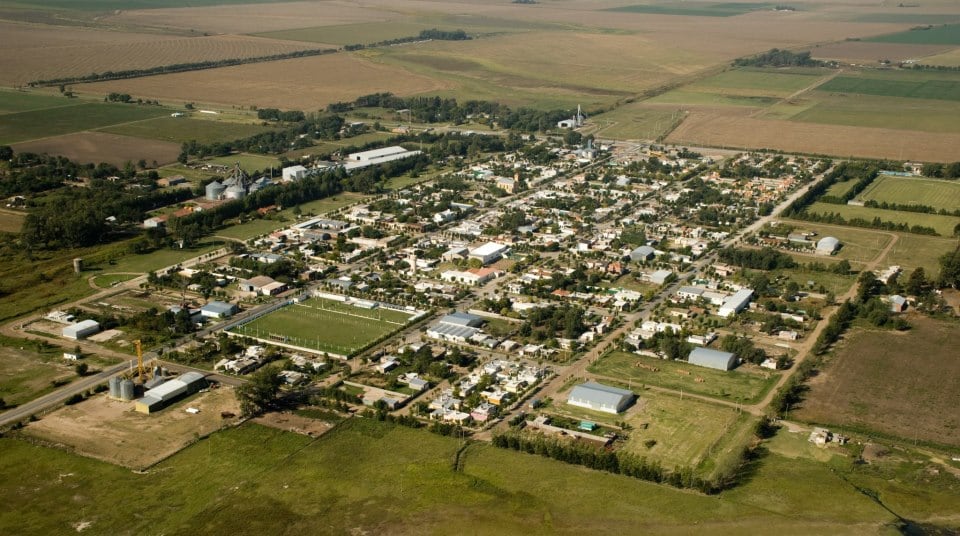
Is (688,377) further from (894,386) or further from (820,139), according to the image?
(820,139)

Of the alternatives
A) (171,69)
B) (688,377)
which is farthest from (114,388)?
(171,69)

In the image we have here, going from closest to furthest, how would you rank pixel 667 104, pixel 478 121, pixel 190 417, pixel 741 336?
1. pixel 190 417
2. pixel 741 336
3. pixel 478 121
4. pixel 667 104

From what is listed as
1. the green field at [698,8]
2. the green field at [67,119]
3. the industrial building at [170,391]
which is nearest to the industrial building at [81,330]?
the industrial building at [170,391]

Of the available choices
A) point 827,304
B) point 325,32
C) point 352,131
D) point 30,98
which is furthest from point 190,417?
point 325,32

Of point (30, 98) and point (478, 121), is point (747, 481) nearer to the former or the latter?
point (478, 121)

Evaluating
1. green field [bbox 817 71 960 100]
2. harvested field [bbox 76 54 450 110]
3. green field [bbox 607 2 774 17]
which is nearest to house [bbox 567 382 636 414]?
harvested field [bbox 76 54 450 110]

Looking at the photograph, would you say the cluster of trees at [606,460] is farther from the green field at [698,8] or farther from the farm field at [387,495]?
the green field at [698,8]
